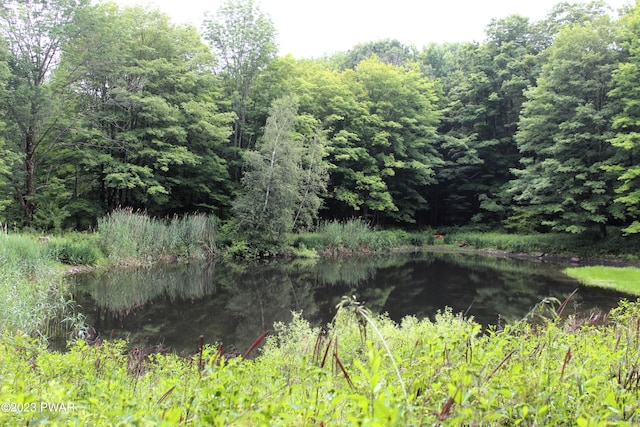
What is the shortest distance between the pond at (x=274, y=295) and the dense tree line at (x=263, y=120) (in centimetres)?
450

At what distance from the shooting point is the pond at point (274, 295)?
6730 millimetres

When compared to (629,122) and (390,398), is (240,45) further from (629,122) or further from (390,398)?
(390,398)

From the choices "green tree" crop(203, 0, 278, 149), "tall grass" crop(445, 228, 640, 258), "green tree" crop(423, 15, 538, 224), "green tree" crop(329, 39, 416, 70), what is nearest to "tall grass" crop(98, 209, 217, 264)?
"green tree" crop(203, 0, 278, 149)

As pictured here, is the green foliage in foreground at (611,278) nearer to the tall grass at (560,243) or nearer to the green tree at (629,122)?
the green tree at (629,122)

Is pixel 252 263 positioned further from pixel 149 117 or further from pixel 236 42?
pixel 236 42

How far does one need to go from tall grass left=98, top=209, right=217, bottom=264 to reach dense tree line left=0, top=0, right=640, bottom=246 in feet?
5.65

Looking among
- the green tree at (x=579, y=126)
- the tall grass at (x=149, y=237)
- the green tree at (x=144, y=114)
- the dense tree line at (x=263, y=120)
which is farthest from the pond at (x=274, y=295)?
the green tree at (x=144, y=114)

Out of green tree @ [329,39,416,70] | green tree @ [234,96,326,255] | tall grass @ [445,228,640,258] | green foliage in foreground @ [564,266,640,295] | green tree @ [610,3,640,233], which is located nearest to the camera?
green foliage in foreground @ [564,266,640,295]

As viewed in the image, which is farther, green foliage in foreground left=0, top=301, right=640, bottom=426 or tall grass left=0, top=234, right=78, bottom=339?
tall grass left=0, top=234, right=78, bottom=339

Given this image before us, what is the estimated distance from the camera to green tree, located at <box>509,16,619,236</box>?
687 inches

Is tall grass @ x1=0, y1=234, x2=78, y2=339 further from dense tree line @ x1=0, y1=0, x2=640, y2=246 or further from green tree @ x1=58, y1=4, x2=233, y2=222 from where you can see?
green tree @ x1=58, y1=4, x2=233, y2=222

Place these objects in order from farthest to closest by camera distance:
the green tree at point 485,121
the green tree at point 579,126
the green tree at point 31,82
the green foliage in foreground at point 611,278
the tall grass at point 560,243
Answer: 1. the green tree at point 485,121
2. the green tree at point 579,126
3. the tall grass at point 560,243
4. the green tree at point 31,82
5. the green foliage in foreground at point 611,278

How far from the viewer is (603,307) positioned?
27.6 feet

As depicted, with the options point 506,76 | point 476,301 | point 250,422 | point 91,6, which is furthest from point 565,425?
point 506,76
